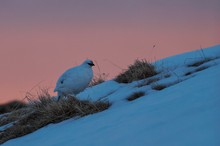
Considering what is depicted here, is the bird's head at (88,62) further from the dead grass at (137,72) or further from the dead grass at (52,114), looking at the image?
the dead grass at (52,114)

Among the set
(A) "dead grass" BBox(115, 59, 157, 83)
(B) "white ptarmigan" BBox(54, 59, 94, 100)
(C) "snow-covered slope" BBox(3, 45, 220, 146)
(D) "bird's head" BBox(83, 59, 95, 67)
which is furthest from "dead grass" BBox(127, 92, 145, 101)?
(D) "bird's head" BBox(83, 59, 95, 67)

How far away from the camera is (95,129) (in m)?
3.94

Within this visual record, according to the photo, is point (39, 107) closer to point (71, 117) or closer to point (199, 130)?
point (71, 117)

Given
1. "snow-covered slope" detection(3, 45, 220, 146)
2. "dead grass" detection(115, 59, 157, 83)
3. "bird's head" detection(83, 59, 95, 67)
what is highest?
"bird's head" detection(83, 59, 95, 67)

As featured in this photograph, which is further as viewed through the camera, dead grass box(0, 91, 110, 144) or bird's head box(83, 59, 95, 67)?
bird's head box(83, 59, 95, 67)

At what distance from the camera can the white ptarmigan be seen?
23.9 ft

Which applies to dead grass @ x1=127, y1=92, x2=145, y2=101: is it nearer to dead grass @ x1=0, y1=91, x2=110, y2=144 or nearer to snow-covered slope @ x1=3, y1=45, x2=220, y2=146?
snow-covered slope @ x1=3, y1=45, x2=220, y2=146

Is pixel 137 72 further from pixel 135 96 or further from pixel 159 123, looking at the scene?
pixel 159 123

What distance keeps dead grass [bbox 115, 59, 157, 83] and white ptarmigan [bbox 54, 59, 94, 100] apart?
59 centimetres

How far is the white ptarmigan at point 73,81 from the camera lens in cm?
728

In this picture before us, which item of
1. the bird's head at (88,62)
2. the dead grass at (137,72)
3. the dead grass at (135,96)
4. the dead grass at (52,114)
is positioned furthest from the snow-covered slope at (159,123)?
the bird's head at (88,62)

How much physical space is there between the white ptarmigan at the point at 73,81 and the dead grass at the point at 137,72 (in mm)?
591

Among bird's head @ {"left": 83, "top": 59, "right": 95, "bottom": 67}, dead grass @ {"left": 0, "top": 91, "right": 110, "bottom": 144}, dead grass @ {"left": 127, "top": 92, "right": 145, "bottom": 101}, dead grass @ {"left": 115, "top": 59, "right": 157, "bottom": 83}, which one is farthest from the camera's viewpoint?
bird's head @ {"left": 83, "top": 59, "right": 95, "bottom": 67}

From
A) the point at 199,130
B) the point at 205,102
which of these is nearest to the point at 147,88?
the point at 205,102
